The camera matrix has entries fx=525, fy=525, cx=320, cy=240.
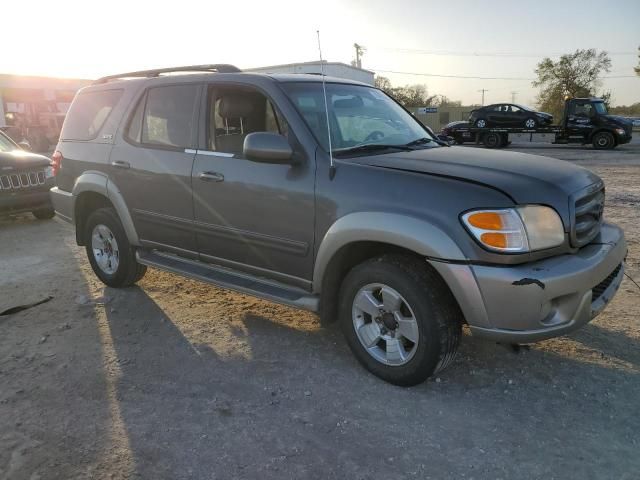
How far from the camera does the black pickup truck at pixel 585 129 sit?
2150 centimetres

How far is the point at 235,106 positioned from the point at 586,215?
256cm

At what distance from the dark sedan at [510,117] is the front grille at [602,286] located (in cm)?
2217

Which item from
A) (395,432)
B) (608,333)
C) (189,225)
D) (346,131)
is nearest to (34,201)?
(189,225)

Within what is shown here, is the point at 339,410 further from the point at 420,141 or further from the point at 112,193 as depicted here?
the point at 112,193

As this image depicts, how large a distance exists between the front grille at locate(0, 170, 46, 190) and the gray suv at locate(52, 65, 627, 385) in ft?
12.6

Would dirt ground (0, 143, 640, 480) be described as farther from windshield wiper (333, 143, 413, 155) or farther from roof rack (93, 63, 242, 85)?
roof rack (93, 63, 242, 85)

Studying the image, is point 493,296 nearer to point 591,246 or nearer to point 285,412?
point 591,246

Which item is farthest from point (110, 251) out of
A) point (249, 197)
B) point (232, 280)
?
point (249, 197)

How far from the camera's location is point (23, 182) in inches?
317

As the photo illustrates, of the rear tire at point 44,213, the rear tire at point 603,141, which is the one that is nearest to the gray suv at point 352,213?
the rear tire at point 44,213

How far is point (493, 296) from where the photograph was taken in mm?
2752

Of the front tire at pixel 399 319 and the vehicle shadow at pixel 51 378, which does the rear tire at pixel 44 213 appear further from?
the front tire at pixel 399 319

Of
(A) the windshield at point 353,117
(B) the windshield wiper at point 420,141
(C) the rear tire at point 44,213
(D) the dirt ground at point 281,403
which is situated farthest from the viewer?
(C) the rear tire at point 44,213

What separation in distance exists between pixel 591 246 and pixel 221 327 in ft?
8.94
